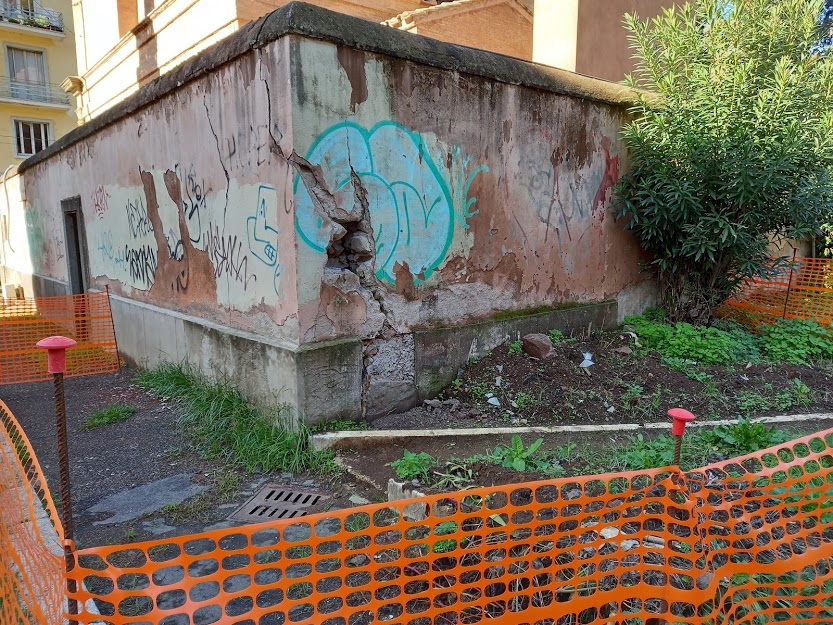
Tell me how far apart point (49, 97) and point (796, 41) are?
3002cm

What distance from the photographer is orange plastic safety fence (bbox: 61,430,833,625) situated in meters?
1.91

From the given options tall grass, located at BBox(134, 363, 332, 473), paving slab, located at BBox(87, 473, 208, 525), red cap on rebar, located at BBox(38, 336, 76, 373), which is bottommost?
paving slab, located at BBox(87, 473, 208, 525)

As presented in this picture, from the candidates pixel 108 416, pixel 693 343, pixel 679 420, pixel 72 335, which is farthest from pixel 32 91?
pixel 679 420

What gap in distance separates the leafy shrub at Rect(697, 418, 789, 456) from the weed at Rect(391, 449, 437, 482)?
1.99 meters

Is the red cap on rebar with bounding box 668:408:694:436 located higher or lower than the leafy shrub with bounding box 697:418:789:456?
higher

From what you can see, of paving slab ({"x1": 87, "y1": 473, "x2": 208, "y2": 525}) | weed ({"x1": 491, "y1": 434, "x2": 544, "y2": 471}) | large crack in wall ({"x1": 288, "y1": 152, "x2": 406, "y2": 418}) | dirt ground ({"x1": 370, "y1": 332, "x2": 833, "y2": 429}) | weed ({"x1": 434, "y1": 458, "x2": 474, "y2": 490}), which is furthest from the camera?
dirt ground ({"x1": 370, "y1": 332, "x2": 833, "y2": 429})

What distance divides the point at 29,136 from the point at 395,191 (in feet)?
93.6

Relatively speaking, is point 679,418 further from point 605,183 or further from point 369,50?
point 605,183

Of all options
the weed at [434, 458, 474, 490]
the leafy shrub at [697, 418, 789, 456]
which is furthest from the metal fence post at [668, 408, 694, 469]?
the leafy shrub at [697, 418, 789, 456]

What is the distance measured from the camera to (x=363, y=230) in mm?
4410

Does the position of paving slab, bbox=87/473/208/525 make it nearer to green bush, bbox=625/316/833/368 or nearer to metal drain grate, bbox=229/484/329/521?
metal drain grate, bbox=229/484/329/521

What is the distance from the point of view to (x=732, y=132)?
5.56 m

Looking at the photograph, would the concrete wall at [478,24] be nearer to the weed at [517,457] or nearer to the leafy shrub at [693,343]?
the leafy shrub at [693,343]

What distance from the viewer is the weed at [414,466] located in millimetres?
3483
